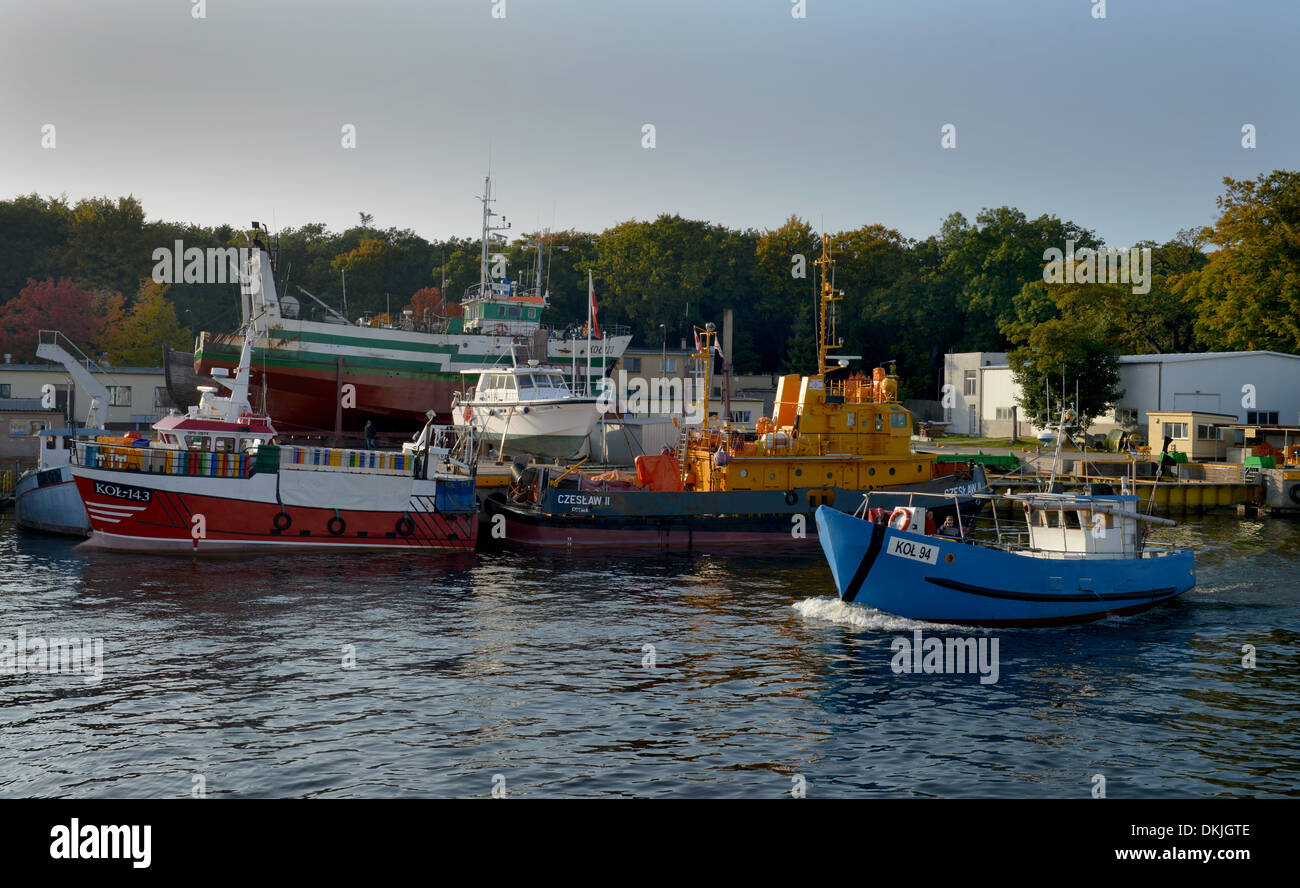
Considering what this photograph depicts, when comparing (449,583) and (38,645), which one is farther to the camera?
(449,583)

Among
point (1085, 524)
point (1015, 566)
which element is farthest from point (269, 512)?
point (1085, 524)

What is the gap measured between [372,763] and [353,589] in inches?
593

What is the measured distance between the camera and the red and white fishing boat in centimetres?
3606

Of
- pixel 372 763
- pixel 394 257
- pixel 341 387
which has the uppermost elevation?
pixel 394 257

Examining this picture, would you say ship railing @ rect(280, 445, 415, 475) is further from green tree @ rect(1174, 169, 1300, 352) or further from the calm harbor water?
green tree @ rect(1174, 169, 1300, 352)

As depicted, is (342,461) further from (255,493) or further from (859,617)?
(859,617)

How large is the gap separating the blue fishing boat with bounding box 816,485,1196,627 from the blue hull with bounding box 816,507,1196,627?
25 millimetres

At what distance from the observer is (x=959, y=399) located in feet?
275

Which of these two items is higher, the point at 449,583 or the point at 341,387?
the point at 341,387

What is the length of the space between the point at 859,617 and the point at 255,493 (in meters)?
22.5
